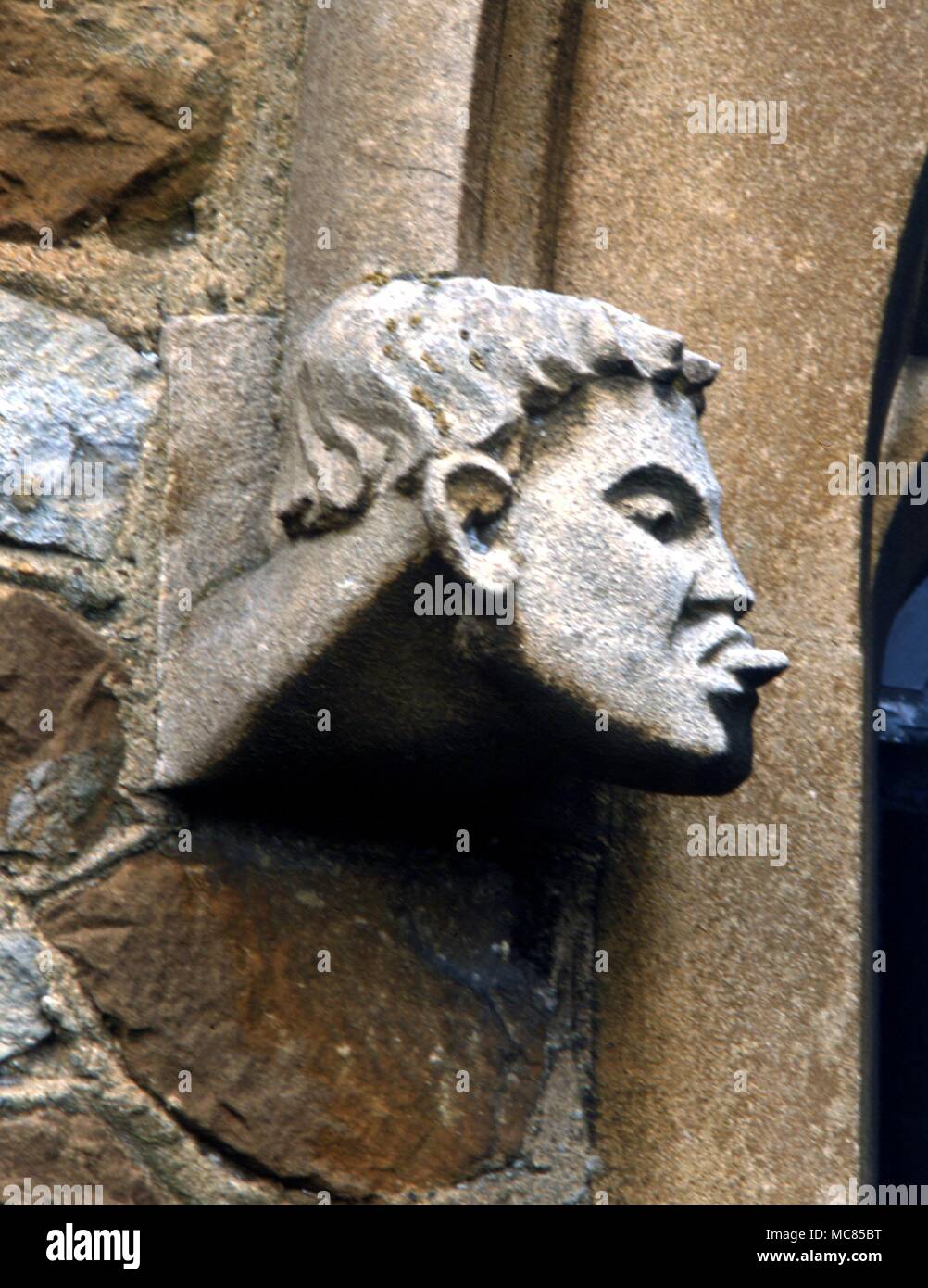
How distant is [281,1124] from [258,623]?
422 mm

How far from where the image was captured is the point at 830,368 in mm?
1781

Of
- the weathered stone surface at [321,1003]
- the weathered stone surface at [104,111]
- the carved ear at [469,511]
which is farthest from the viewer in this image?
the weathered stone surface at [104,111]

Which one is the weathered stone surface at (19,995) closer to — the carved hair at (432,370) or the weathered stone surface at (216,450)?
the weathered stone surface at (216,450)

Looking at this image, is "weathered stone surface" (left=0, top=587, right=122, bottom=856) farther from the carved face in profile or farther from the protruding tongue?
the protruding tongue

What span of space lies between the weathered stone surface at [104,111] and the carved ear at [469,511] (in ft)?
1.52

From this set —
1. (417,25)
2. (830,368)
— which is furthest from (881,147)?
Answer: (417,25)

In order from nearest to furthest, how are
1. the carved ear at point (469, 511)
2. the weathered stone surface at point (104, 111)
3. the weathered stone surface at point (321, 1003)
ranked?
the carved ear at point (469, 511) → the weathered stone surface at point (321, 1003) → the weathered stone surface at point (104, 111)

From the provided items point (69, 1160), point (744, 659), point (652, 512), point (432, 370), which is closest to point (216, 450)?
point (432, 370)

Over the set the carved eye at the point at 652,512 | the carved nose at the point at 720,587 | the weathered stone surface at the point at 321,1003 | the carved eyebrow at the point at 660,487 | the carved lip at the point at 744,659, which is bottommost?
the weathered stone surface at the point at 321,1003

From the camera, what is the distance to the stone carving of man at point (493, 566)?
142cm

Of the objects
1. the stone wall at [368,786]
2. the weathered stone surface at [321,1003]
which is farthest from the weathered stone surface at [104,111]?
the weathered stone surface at [321,1003]

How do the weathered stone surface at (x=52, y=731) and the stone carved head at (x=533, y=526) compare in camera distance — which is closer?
the stone carved head at (x=533, y=526)

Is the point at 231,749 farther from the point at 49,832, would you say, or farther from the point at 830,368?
the point at 830,368

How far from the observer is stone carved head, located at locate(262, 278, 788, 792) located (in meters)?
1.42
